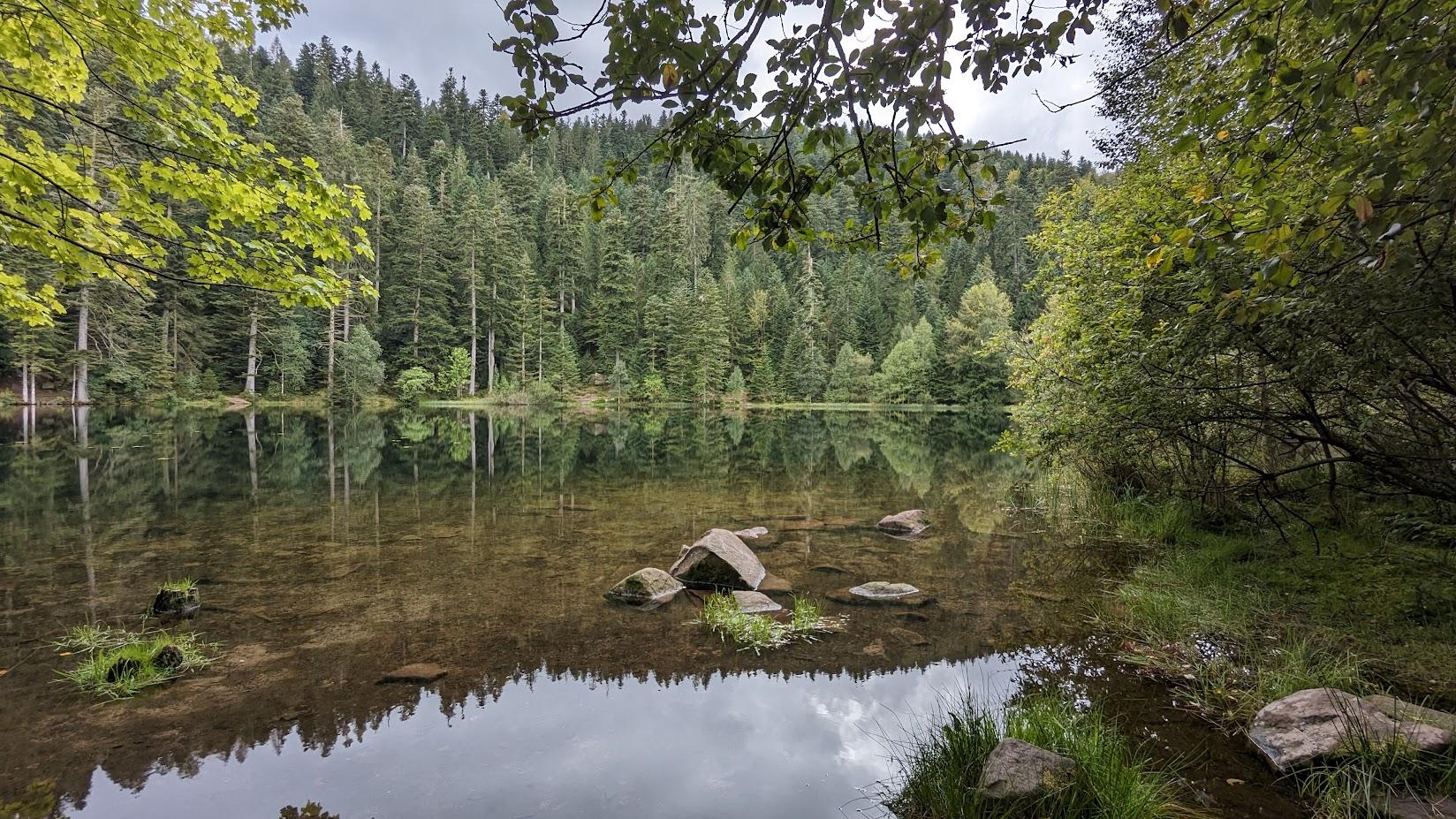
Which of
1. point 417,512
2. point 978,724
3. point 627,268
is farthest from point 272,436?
point 627,268

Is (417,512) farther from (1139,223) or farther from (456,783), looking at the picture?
(1139,223)

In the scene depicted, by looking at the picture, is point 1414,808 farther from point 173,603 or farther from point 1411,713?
point 173,603

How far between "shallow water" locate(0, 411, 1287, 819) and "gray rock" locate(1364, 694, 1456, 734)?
0.86 meters

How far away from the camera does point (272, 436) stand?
2561 centimetres

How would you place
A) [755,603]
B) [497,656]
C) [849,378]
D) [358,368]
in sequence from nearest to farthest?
[497,656] → [755,603] → [358,368] → [849,378]

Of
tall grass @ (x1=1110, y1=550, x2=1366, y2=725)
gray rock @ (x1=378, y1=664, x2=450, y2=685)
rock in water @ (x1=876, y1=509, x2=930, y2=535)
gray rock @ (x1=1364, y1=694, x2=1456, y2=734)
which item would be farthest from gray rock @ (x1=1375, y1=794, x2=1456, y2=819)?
rock in water @ (x1=876, y1=509, x2=930, y2=535)

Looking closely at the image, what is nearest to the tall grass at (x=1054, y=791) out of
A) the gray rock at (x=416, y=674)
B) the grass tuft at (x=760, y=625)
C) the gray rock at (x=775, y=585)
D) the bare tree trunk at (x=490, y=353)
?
the grass tuft at (x=760, y=625)

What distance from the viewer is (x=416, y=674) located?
5605 millimetres

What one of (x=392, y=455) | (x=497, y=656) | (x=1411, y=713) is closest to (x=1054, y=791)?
(x=1411, y=713)

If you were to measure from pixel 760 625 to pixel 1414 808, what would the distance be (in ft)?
15.3

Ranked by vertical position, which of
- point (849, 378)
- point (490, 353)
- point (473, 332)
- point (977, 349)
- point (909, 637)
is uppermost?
point (473, 332)

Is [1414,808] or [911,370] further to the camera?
[911,370]

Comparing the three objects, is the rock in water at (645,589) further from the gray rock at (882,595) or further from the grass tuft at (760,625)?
the gray rock at (882,595)

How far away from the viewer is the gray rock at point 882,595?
7.54 metres
